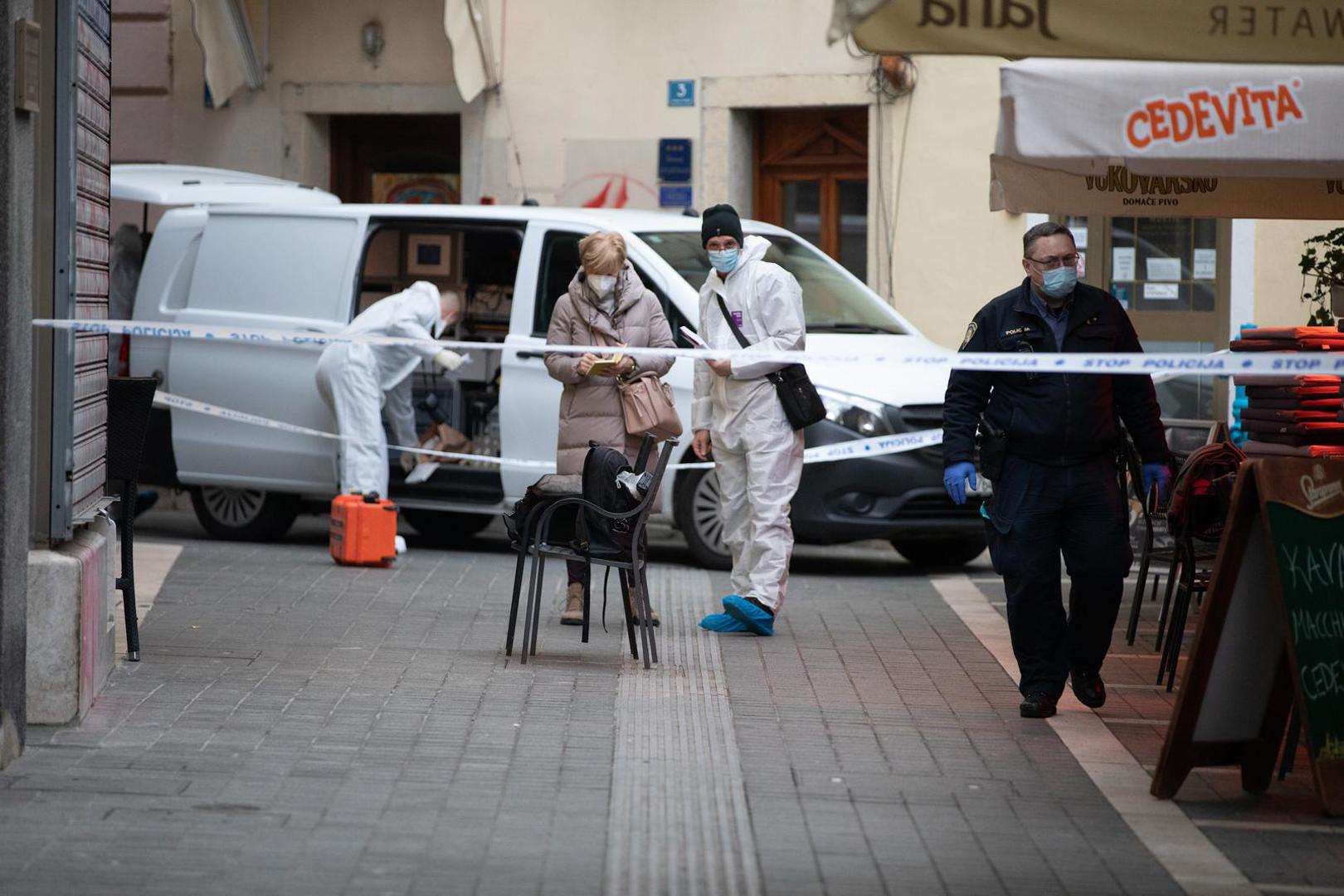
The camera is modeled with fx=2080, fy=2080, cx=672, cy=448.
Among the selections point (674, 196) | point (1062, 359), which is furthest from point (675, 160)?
point (1062, 359)

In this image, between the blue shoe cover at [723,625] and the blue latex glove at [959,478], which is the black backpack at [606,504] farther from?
the blue latex glove at [959,478]

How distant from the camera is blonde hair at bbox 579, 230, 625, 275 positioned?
9.62m

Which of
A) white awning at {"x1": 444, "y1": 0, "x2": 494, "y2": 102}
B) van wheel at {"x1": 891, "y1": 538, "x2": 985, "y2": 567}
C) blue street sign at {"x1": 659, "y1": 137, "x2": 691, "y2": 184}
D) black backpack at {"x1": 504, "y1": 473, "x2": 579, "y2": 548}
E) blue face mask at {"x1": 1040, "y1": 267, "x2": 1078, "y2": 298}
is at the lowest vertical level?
van wheel at {"x1": 891, "y1": 538, "x2": 985, "y2": 567}

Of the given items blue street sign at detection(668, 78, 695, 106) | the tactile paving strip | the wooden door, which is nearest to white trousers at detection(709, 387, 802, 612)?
the tactile paving strip

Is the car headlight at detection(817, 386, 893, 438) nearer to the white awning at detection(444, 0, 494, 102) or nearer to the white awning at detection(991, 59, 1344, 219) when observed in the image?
the white awning at detection(991, 59, 1344, 219)

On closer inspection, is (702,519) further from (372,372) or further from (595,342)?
(595,342)

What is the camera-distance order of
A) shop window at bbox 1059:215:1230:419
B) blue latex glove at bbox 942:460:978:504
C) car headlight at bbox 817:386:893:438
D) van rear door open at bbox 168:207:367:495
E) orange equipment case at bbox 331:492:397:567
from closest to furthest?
blue latex glove at bbox 942:460:978:504 → car headlight at bbox 817:386:893:438 → orange equipment case at bbox 331:492:397:567 → van rear door open at bbox 168:207:367:495 → shop window at bbox 1059:215:1230:419

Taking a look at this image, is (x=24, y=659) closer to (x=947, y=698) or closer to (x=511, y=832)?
(x=511, y=832)

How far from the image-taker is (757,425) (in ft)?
30.9

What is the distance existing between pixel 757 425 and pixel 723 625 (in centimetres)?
96

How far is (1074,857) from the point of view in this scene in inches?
227

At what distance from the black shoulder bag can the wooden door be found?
22.5 feet

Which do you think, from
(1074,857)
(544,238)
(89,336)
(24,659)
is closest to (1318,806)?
(1074,857)

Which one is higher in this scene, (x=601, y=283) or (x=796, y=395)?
(x=601, y=283)
